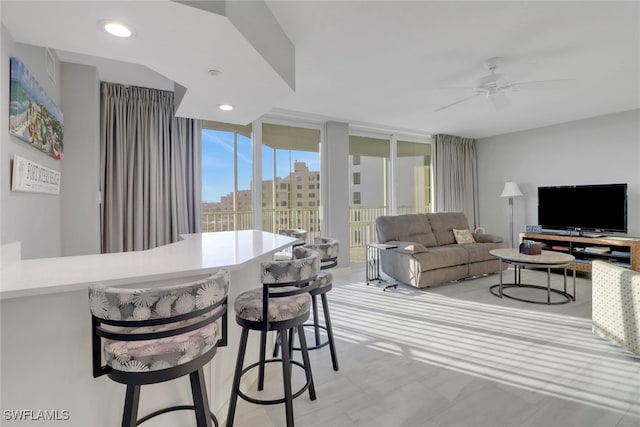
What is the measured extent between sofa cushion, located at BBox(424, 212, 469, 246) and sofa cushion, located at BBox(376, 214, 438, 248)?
4.1 inches

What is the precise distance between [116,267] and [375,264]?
387 cm

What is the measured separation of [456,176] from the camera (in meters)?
6.31

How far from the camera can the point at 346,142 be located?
5.13 meters

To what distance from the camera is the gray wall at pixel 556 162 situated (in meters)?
4.57

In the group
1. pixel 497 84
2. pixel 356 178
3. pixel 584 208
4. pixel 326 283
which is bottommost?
pixel 326 283

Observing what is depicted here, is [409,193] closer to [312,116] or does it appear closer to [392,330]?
[312,116]

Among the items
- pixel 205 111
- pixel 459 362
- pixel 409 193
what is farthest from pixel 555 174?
pixel 205 111

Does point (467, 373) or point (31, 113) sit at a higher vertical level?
point (31, 113)

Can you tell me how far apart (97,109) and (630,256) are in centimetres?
664

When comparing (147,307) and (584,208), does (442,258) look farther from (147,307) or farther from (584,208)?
(147,307)

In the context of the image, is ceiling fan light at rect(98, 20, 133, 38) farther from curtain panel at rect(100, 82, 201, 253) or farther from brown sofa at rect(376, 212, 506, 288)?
brown sofa at rect(376, 212, 506, 288)

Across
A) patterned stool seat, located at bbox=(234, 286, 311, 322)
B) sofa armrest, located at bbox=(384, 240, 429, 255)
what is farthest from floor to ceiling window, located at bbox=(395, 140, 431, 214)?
patterned stool seat, located at bbox=(234, 286, 311, 322)

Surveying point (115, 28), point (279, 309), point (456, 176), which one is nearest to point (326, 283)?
point (279, 309)

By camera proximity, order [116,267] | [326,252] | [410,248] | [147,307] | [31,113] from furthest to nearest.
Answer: [410,248] < [326,252] < [31,113] < [116,267] < [147,307]
